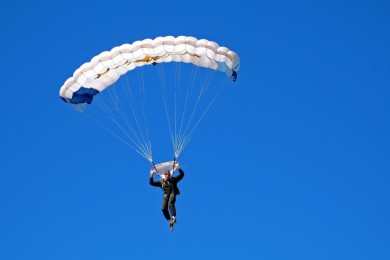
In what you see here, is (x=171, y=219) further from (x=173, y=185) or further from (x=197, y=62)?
(x=197, y=62)

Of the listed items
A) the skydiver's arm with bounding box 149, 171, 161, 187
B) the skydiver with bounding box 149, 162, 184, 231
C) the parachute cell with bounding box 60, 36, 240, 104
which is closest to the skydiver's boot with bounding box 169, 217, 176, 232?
the skydiver with bounding box 149, 162, 184, 231

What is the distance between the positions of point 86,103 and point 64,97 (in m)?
0.71

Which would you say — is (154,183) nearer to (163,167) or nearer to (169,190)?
(169,190)

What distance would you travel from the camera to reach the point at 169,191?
24.5 meters

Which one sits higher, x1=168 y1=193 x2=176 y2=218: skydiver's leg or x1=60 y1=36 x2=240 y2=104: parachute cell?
x1=60 y1=36 x2=240 y2=104: parachute cell

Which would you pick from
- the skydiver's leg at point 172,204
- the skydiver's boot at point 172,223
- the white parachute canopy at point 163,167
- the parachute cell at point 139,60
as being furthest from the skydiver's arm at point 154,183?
the parachute cell at point 139,60

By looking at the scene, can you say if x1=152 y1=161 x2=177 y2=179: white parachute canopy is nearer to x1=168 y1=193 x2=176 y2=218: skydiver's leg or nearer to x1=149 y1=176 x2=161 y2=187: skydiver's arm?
x1=149 y1=176 x2=161 y2=187: skydiver's arm

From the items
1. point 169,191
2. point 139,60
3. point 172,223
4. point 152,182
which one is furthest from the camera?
point 139,60

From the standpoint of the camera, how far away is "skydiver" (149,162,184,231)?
24391 millimetres

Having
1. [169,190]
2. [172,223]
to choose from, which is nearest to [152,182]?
[169,190]

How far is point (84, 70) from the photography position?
25469mm

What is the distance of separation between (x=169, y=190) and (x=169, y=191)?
0.09 ft

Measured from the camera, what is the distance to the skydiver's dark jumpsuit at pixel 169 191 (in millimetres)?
24406

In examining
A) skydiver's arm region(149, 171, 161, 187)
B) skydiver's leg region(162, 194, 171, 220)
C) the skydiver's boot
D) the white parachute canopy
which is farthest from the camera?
the white parachute canopy
